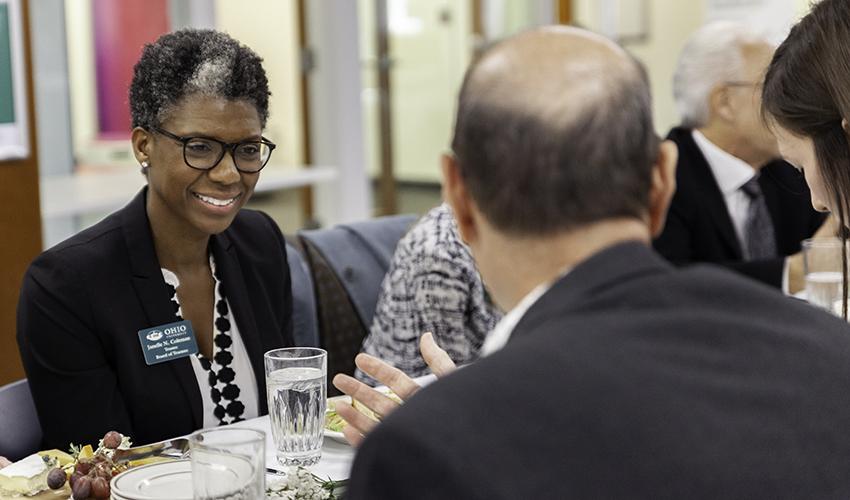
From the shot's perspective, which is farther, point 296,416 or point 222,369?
point 222,369

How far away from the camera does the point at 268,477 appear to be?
64.0 inches

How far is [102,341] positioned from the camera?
6.60 feet

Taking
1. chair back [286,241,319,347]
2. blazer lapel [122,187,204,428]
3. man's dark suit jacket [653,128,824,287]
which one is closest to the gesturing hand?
blazer lapel [122,187,204,428]

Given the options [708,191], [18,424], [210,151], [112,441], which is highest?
[210,151]

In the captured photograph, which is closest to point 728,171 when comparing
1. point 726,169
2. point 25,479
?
point 726,169

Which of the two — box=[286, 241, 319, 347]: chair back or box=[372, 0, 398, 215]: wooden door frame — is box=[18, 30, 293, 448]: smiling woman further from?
box=[372, 0, 398, 215]: wooden door frame

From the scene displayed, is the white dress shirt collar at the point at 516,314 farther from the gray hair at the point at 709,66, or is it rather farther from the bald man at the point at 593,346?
the gray hair at the point at 709,66

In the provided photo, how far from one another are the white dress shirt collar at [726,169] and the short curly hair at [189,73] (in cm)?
199

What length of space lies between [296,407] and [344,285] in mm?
1476

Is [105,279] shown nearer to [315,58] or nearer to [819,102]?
[819,102]

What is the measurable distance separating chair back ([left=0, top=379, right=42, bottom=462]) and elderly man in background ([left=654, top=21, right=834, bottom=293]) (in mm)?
2128

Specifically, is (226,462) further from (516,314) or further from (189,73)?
Result: (189,73)

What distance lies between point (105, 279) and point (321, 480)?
0.68m

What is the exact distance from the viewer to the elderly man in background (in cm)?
354
